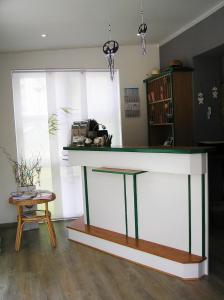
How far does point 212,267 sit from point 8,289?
6.42ft

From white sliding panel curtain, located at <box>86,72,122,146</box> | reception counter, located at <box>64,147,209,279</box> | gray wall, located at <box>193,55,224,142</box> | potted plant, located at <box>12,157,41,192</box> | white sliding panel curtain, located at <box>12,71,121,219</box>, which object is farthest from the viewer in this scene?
white sliding panel curtain, located at <box>86,72,122,146</box>

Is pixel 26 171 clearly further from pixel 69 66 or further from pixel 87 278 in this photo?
pixel 87 278

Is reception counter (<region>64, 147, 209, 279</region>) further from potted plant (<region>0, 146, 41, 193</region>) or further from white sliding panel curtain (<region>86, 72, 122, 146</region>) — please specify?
white sliding panel curtain (<region>86, 72, 122, 146</region>)

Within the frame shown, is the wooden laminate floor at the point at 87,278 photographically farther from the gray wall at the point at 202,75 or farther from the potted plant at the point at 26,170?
the gray wall at the point at 202,75

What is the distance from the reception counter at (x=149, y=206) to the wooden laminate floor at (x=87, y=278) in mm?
138

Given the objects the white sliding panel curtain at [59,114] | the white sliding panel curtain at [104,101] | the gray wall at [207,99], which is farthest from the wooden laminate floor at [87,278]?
the white sliding panel curtain at [104,101]

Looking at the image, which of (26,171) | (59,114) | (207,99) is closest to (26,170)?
(26,171)

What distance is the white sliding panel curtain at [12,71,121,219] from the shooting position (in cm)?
489

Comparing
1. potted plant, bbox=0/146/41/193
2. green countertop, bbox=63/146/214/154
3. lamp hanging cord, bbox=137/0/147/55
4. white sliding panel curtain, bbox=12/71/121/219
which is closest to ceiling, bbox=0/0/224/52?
lamp hanging cord, bbox=137/0/147/55

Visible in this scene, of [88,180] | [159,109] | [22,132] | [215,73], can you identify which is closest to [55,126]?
[22,132]

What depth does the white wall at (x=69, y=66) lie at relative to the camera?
4.76m

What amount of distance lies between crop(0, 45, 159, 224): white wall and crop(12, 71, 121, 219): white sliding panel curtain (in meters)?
0.11

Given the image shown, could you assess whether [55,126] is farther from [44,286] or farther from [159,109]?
[44,286]

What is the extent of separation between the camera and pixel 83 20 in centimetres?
375
